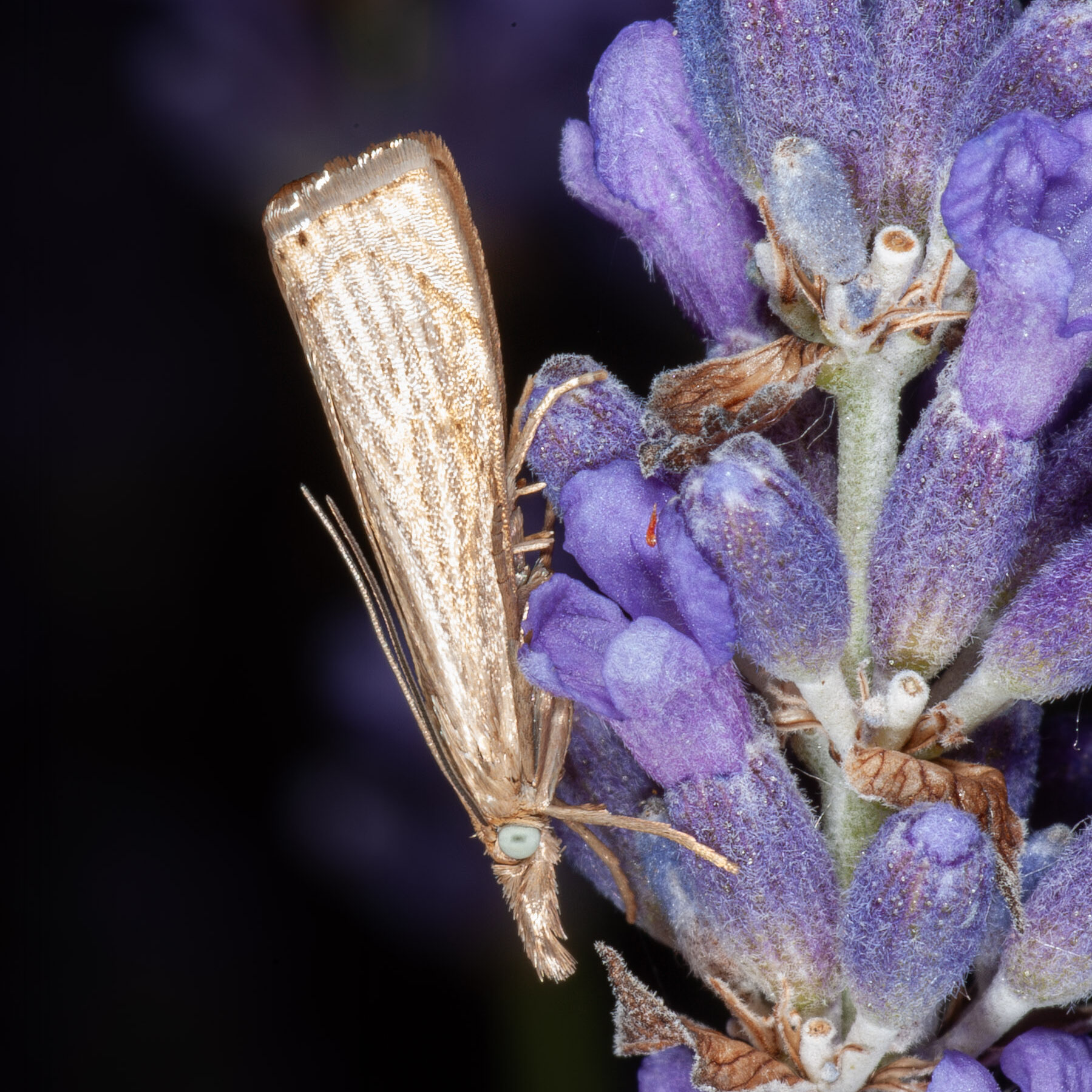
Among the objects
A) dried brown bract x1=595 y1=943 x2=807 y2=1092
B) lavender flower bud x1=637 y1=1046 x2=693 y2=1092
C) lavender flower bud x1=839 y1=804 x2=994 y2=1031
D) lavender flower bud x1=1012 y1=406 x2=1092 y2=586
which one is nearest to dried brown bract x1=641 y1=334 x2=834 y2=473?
lavender flower bud x1=1012 y1=406 x2=1092 y2=586

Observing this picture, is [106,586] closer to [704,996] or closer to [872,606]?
[704,996]

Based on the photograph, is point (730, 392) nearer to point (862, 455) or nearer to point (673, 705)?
point (862, 455)

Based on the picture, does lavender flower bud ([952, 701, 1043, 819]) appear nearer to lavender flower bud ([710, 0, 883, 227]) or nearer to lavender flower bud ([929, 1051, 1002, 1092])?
lavender flower bud ([929, 1051, 1002, 1092])

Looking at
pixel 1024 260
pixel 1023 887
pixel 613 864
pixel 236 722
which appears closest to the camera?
pixel 1024 260

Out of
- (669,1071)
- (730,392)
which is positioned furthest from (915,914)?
(730,392)

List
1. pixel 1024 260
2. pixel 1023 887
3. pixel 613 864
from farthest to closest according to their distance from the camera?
pixel 613 864, pixel 1023 887, pixel 1024 260
